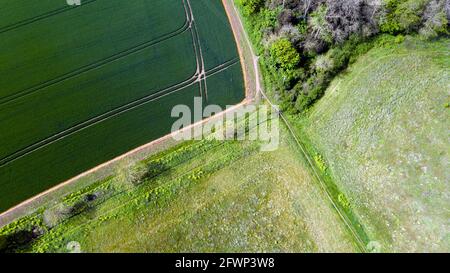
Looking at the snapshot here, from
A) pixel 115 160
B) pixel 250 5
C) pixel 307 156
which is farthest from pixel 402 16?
pixel 115 160

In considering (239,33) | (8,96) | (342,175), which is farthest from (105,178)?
(342,175)

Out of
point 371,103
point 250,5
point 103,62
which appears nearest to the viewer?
point 103,62

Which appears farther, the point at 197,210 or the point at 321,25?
the point at 321,25

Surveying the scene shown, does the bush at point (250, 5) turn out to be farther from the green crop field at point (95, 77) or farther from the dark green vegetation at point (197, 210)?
the dark green vegetation at point (197, 210)

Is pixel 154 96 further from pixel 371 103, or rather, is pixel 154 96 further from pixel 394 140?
pixel 394 140

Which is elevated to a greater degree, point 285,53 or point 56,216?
point 285,53

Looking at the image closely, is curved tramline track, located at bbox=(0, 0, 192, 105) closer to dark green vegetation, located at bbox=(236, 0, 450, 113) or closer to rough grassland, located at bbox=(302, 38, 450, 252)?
dark green vegetation, located at bbox=(236, 0, 450, 113)
